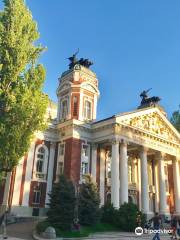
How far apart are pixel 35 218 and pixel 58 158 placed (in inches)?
323

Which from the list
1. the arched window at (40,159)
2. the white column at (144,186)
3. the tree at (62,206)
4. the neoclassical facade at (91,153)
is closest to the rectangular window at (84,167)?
the neoclassical facade at (91,153)

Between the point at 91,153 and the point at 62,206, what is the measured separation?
1359 centimetres

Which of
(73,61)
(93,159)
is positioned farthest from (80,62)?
(93,159)

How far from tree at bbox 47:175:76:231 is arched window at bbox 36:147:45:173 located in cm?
1070

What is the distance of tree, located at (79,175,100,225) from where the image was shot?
2683 cm

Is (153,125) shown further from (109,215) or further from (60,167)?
(109,215)

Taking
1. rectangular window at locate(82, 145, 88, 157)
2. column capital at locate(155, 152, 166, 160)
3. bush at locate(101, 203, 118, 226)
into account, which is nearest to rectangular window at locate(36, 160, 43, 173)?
rectangular window at locate(82, 145, 88, 157)

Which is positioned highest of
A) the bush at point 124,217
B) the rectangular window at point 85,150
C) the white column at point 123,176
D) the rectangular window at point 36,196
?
the rectangular window at point 85,150

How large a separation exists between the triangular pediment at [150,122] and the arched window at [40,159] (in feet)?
33.7

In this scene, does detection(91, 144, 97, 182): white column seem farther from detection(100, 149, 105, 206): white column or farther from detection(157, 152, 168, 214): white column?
detection(157, 152, 168, 214): white column

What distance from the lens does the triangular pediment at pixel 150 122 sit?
121ft

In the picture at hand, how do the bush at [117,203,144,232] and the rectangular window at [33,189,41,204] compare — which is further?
the rectangular window at [33,189,41,204]

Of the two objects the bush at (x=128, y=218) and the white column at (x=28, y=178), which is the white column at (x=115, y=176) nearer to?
the bush at (x=128, y=218)

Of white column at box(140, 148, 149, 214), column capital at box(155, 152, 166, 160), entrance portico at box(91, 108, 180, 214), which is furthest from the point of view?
column capital at box(155, 152, 166, 160)
